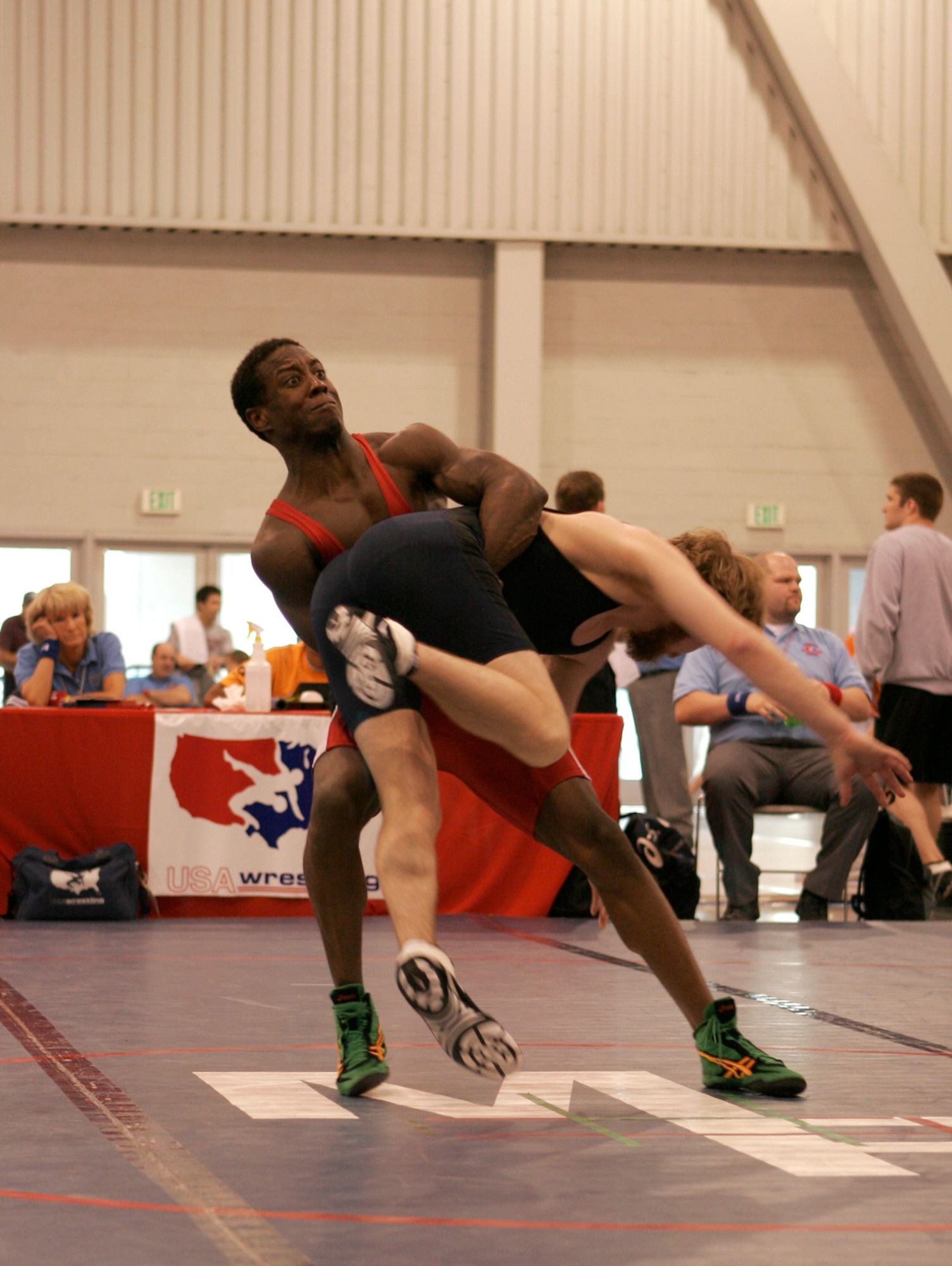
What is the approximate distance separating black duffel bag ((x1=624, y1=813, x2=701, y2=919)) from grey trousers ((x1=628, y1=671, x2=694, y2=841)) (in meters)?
0.82

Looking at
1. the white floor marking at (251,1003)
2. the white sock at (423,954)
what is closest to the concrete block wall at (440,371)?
the white floor marking at (251,1003)

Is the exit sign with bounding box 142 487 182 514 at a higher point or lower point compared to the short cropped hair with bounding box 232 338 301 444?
higher

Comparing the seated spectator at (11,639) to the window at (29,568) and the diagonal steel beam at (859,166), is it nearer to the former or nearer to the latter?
the window at (29,568)

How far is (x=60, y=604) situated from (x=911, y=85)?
8.97 m

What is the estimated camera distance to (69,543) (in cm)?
1195

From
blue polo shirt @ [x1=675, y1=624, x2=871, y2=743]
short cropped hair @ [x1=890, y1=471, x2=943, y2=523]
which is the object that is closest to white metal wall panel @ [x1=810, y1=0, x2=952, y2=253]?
short cropped hair @ [x1=890, y1=471, x2=943, y2=523]

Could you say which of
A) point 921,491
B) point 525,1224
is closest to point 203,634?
point 921,491

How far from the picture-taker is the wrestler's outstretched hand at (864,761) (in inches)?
91.3

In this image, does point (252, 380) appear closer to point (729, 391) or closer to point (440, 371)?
point (440, 371)

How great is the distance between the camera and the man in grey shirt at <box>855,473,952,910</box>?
630 cm

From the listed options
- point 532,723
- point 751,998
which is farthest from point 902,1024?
point 532,723

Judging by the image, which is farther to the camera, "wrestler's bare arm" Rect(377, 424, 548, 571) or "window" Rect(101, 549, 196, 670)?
"window" Rect(101, 549, 196, 670)

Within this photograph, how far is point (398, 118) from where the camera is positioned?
464 inches

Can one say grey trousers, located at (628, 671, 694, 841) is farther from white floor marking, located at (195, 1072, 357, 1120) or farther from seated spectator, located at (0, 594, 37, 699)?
seated spectator, located at (0, 594, 37, 699)
